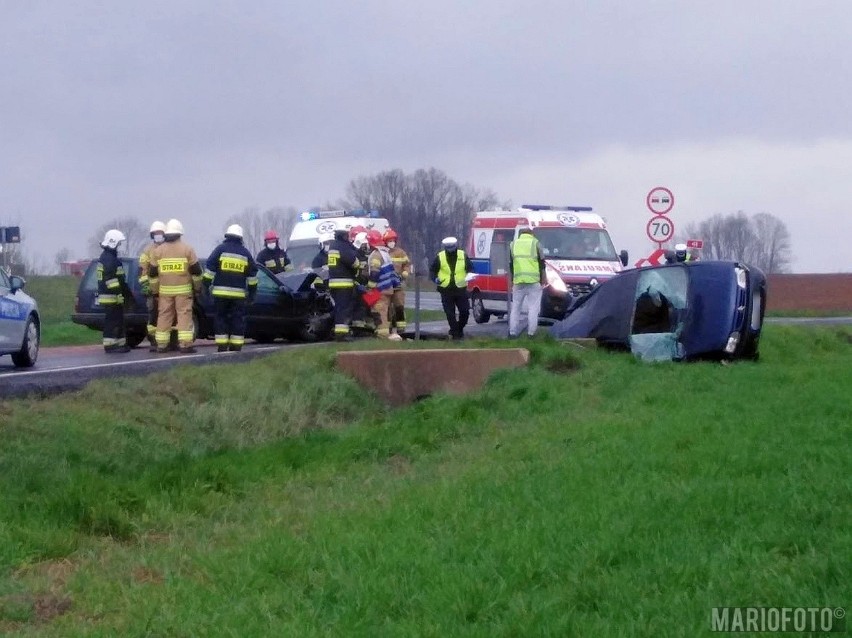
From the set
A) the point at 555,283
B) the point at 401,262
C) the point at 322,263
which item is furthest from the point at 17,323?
the point at 555,283

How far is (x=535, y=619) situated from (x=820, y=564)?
3.92 feet

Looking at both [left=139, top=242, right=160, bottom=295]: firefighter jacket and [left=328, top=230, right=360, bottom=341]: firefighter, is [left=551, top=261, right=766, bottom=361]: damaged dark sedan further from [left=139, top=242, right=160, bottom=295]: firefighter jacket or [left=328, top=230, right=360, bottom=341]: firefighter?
[left=139, top=242, right=160, bottom=295]: firefighter jacket

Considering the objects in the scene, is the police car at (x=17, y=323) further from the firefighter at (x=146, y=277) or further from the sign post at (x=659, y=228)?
the sign post at (x=659, y=228)

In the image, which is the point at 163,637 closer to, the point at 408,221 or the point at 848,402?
the point at 848,402

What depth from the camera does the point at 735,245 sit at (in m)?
63.8

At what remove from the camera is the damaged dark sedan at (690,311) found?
13.9 meters

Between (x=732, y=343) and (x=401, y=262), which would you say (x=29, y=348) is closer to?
(x=401, y=262)

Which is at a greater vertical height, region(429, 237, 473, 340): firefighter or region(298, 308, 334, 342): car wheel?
region(429, 237, 473, 340): firefighter

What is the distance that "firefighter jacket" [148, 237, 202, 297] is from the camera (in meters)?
16.3

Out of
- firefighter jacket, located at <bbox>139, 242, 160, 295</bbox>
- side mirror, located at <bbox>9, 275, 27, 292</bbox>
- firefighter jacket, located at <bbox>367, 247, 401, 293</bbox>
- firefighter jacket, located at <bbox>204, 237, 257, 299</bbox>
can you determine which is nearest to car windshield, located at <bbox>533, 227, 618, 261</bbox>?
firefighter jacket, located at <bbox>367, 247, 401, 293</bbox>

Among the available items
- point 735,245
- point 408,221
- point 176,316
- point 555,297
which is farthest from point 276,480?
point 735,245

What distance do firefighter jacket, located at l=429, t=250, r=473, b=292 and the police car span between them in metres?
5.91

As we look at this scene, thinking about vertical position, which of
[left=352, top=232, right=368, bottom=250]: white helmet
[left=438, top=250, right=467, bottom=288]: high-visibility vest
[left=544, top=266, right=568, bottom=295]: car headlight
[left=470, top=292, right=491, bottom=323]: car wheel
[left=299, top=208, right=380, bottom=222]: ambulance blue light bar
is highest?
[left=299, top=208, right=380, bottom=222]: ambulance blue light bar

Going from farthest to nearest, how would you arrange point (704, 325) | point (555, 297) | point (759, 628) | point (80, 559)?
1. point (555, 297)
2. point (704, 325)
3. point (80, 559)
4. point (759, 628)
